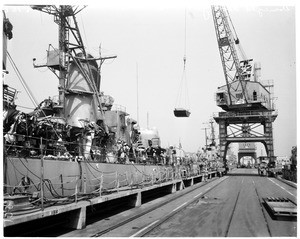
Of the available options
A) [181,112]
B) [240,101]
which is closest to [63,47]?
[181,112]

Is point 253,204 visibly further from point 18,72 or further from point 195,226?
point 18,72

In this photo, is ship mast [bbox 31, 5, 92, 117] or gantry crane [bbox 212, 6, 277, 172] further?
gantry crane [bbox 212, 6, 277, 172]

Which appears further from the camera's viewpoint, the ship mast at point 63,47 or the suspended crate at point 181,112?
the suspended crate at point 181,112

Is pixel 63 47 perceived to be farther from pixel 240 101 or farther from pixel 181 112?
pixel 240 101

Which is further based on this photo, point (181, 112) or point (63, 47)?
point (181, 112)

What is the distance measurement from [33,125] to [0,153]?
4309mm

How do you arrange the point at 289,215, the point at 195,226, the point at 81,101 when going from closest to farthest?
the point at 195,226 → the point at 289,215 → the point at 81,101

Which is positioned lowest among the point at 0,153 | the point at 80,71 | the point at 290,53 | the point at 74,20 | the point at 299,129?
the point at 0,153

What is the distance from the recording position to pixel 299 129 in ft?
23.8

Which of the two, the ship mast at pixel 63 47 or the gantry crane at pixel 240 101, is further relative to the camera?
the gantry crane at pixel 240 101

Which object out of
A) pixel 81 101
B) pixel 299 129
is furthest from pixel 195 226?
pixel 81 101

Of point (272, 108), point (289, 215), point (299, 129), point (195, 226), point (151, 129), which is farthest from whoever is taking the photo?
point (272, 108)

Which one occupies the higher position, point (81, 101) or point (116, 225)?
point (81, 101)

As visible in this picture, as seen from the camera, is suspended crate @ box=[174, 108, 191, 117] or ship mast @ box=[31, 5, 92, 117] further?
suspended crate @ box=[174, 108, 191, 117]
